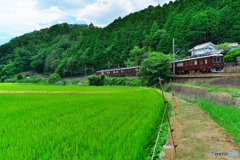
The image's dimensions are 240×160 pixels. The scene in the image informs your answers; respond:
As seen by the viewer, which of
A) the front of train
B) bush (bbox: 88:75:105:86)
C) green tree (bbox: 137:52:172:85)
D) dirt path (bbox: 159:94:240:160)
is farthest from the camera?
bush (bbox: 88:75:105:86)

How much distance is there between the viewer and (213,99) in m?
8.06

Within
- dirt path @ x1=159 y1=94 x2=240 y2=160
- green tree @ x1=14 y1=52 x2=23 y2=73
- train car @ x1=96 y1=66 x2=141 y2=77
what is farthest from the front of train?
green tree @ x1=14 y1=52 x2=23 y2=73

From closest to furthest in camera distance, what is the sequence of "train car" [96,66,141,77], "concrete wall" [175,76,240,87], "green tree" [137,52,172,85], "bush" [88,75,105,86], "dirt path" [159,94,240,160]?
"dirt path" [159,94,240,160] → "concrete wall" [175,76,240,87] → "green tree" [137,52,172,85] → "train car" [96,66,141,77] → "bush" [88,75,105,86]

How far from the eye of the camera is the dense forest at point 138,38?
3638 cm

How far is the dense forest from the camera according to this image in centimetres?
3638

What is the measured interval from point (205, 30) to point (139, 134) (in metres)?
44.5

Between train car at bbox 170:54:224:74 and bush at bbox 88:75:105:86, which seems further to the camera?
bush at bbox 88:75:105:86

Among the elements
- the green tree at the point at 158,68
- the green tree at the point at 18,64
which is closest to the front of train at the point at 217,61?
the green tree at the point at 158,68

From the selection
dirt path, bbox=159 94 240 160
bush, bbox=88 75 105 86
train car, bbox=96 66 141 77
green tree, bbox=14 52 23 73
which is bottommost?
dirt path, bbox=159 94 240 160

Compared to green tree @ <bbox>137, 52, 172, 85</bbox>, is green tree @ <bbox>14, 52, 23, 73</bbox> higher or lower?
higher

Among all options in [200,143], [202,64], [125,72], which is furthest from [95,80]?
[200,143]

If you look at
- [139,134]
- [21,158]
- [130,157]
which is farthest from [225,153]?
[21,158]

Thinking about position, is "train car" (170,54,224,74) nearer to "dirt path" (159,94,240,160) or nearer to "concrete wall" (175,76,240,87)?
"concrete wall" (175,76,240,87)

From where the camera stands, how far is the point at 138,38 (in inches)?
2240
